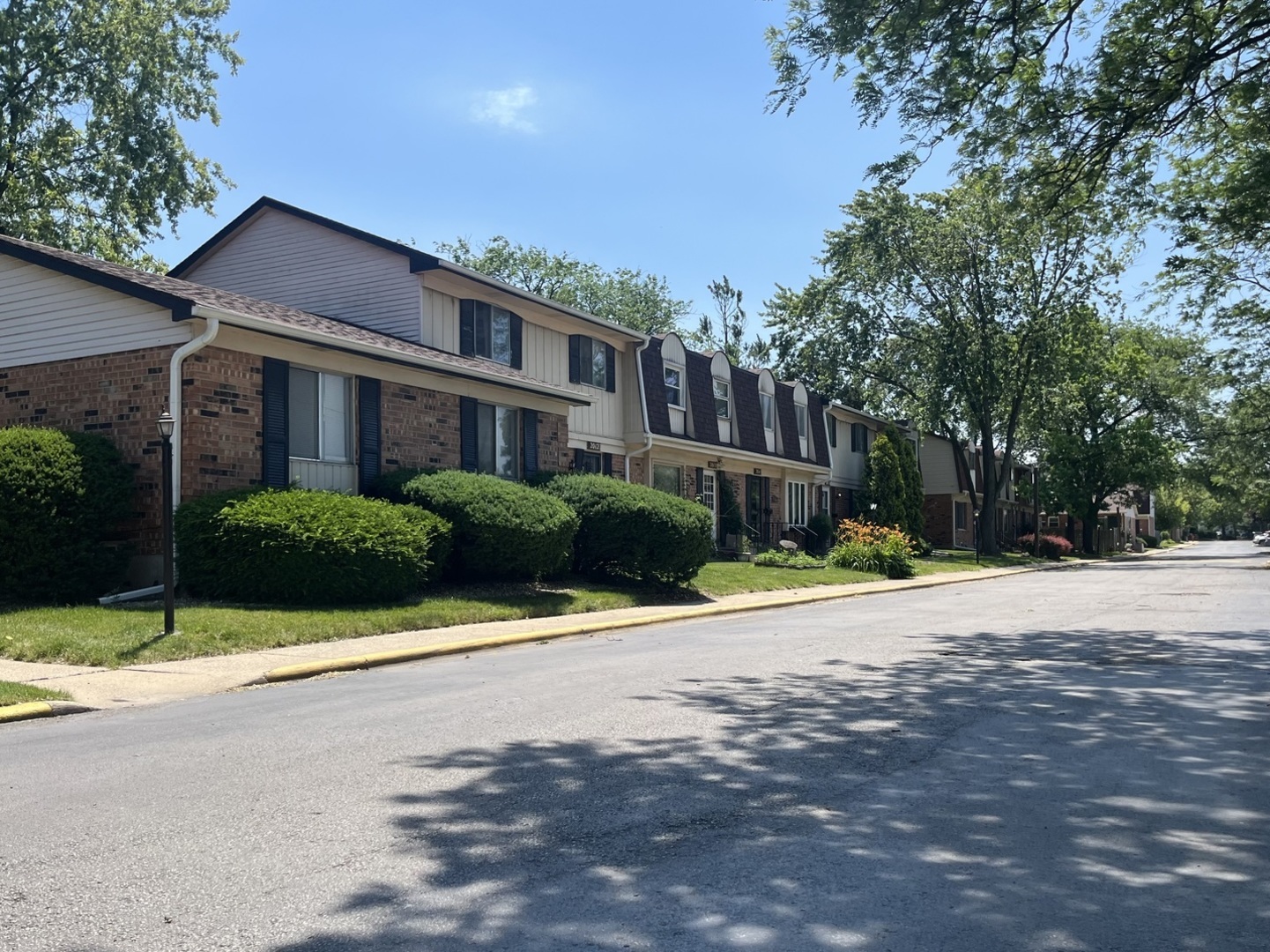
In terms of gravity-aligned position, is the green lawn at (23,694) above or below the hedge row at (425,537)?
below

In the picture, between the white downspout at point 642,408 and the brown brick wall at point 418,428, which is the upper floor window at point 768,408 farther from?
the brown brick wall at point 418,428

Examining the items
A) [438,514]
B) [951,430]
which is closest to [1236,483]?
[951,430]

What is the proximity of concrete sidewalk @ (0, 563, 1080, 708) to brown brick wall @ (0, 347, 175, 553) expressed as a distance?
4818mm

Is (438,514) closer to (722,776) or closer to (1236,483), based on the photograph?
(722,776)

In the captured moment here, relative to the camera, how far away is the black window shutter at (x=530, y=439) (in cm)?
2206

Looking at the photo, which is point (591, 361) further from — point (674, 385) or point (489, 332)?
point (489, 332)

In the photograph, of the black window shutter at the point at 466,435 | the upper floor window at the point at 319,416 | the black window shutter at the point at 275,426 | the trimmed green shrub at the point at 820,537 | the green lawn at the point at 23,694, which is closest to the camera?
the green lawn at the point at 23,694

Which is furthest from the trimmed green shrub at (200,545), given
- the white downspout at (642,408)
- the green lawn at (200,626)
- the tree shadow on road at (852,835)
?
the white downspout at (642,408)

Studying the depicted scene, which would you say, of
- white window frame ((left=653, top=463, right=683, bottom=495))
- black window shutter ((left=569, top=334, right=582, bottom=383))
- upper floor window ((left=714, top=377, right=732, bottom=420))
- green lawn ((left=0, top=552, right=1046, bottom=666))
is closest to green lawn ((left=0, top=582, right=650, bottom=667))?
green lawn ((left=0, top=552, right=1046, bottom=666))

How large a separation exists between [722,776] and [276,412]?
1253 cm

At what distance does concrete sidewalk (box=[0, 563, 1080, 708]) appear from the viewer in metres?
Answer: 9.67

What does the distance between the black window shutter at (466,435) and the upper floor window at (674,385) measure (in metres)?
9.97

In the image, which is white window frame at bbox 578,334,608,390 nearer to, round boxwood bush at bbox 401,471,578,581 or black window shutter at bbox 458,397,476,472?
black window shutter at bbox 458,397,476,472

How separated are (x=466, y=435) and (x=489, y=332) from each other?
401 cm
